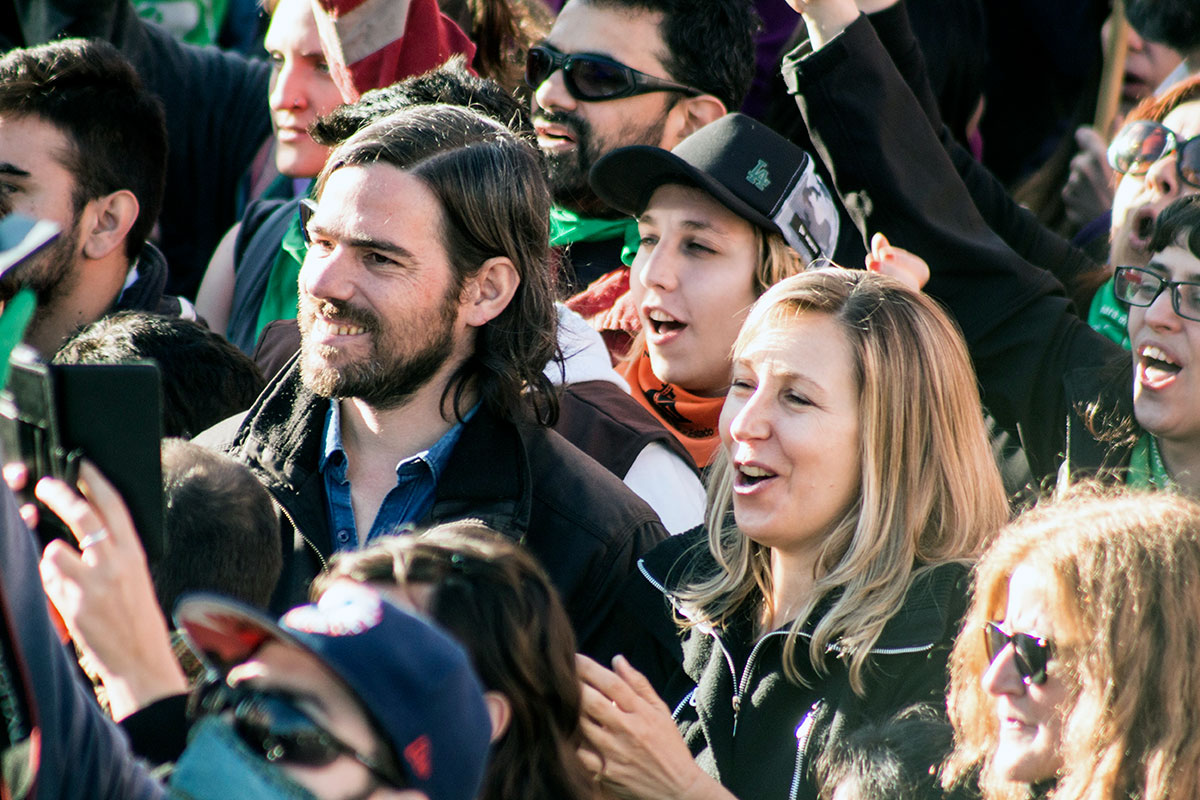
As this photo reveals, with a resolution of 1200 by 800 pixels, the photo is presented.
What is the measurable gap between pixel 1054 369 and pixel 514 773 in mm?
1972

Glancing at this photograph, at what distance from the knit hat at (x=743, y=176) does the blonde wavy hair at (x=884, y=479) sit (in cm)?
72

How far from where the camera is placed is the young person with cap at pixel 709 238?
3.64m

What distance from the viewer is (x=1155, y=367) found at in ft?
10.2

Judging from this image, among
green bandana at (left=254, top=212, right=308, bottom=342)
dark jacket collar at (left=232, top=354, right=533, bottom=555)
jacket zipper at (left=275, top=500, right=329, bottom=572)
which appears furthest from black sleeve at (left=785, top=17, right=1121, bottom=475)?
green bandana at (left=254, top=212, right=308, bottom=342)

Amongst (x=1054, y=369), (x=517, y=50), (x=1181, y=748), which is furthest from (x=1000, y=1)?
(x=1181, y=748)

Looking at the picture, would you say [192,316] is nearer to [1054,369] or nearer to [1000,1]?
[1054,369]

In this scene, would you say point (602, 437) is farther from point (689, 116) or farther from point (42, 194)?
point (42, 194)

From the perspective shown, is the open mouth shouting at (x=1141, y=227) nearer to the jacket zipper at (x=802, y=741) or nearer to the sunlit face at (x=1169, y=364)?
the sunlit face at (x=1169, y=364)

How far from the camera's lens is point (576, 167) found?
4227 mm

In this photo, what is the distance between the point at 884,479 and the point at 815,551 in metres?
0.19

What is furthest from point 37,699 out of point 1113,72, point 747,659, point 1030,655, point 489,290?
point 1113,72

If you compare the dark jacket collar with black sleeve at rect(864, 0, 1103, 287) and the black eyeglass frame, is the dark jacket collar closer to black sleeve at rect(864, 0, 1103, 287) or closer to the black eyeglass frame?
the black eyeglass frame

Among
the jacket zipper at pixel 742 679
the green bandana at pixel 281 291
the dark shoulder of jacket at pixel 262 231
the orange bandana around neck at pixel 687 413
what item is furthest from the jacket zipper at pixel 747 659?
the dark shoulder of jacket at pixel 262 231

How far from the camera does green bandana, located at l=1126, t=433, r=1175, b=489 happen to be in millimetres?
3148
